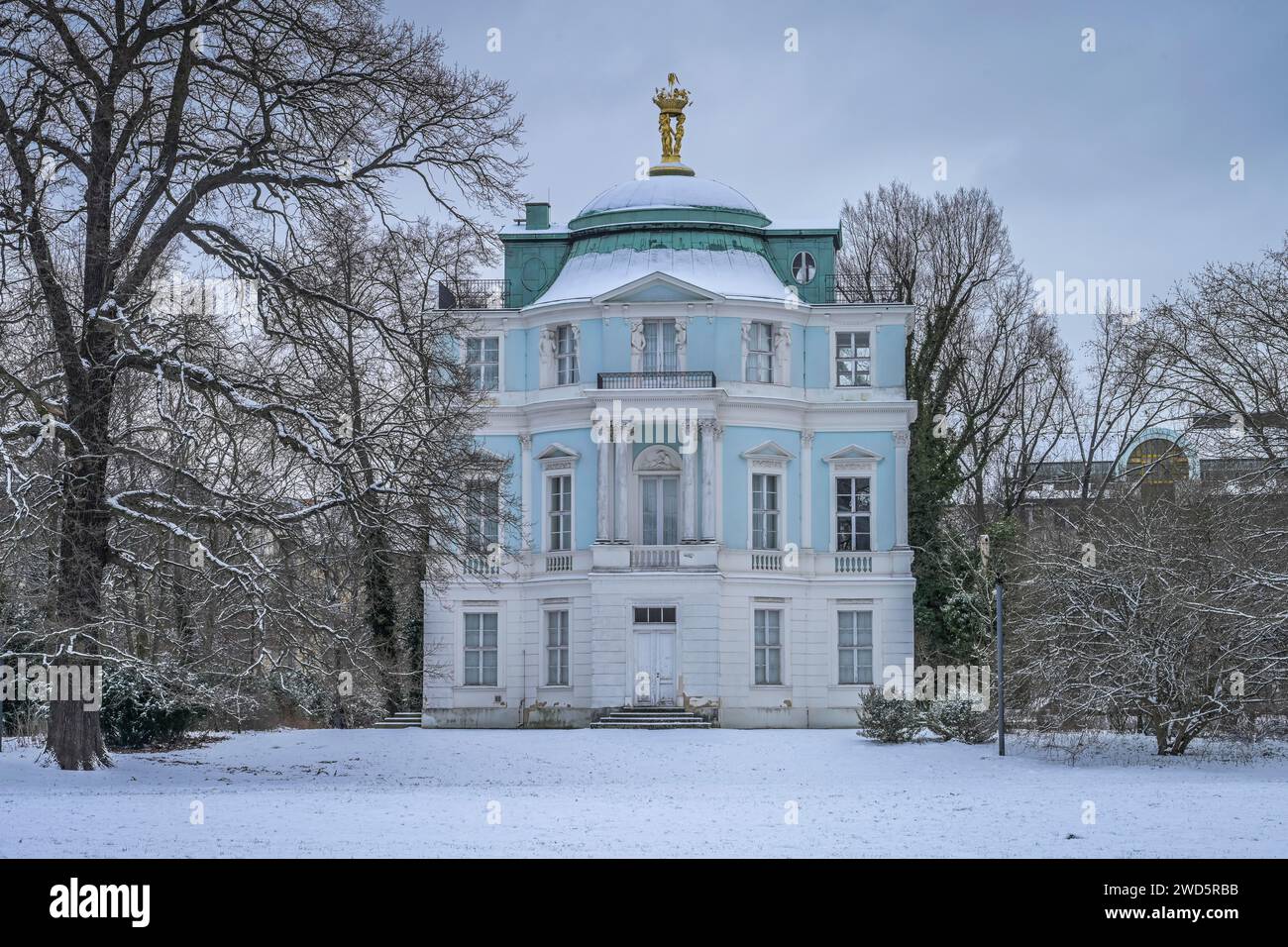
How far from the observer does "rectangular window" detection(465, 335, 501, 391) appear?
41.9m

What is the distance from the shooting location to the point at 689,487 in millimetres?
39469

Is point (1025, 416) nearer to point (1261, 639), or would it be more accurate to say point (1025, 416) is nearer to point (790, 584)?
point (790, 584)

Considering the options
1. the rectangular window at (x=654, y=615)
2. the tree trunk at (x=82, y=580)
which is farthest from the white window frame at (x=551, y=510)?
the tree trunk at (x=82, y=580)

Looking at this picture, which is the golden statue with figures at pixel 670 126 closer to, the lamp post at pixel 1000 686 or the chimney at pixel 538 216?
the chimney at pixel 538 216

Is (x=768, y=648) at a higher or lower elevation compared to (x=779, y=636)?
lower

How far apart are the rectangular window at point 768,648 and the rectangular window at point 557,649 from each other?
4.56 metres

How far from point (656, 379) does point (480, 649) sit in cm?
794

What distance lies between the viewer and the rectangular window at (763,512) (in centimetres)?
4078

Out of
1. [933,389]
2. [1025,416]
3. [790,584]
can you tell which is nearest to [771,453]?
[790,584]

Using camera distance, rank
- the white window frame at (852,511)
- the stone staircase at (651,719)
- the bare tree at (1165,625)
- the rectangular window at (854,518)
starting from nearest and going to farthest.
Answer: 1. the bare tree at (1165,625)
2. the stone staircase at (651,719)
3. the white window frame at (852,511)
4. the rectangular window at (854,518)

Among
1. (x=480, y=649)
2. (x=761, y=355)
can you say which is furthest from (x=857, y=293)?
(x=480, y=649)

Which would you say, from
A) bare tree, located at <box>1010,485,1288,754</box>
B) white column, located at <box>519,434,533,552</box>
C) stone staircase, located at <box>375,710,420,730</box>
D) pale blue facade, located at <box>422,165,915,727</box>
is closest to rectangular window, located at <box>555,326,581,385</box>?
pale blue facade, located at <box>422,165,915,727</box>

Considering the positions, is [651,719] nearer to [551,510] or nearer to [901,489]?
[551,510]

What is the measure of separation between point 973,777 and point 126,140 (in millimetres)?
13711
